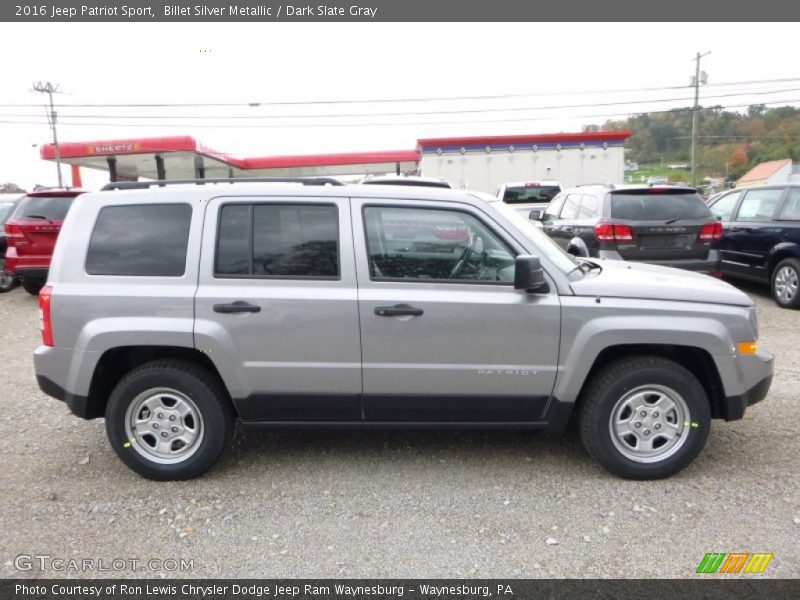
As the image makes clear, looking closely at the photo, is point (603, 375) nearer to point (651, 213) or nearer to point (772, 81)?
point (651, 213)

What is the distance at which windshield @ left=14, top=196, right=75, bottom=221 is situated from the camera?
9.18 metres

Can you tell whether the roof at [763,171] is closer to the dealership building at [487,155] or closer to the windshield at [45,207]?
the dealership building at [487,155]

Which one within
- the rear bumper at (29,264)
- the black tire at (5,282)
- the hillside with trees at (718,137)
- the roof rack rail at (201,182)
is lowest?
the black tire at (5,282)

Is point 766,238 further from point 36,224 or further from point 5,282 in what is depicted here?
point 5,282

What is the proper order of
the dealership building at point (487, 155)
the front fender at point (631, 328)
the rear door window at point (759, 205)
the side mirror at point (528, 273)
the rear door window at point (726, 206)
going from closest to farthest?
1. the side mirror at point (528, 273)
2. the front fender at point (631, 328)
3. the rear door window at point (759, 205)
4. the rear door window at point (726, 206)
5. the dealership building at point (487, 155)

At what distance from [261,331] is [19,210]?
796 centimetres

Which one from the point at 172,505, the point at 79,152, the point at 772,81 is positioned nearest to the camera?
the point at 172,505

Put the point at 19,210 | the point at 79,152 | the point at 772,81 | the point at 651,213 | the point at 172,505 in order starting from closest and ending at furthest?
the point at 172,505
the point at 651,213
the point at 19,210
the point at 79,152
the point at 772,81

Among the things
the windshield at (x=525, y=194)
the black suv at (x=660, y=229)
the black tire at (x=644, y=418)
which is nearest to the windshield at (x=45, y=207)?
the black suv at (x=660, y=229)

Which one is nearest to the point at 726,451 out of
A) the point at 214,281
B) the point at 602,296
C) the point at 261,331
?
the point at 602,296

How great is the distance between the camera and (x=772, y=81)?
39.9 meters

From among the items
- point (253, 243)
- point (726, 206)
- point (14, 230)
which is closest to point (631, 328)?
point (253, 243)

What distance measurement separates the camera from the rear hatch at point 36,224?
29.7ft

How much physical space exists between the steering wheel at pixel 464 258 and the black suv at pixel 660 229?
398 cm
